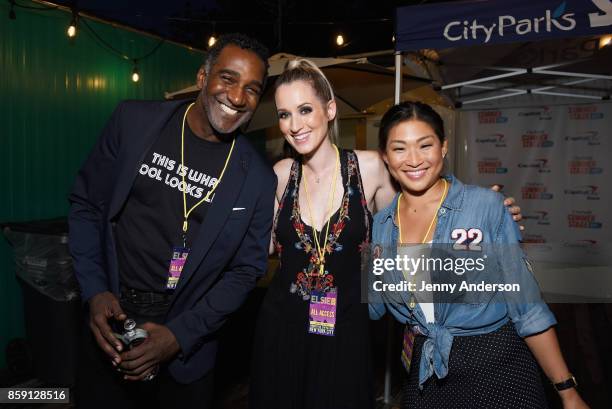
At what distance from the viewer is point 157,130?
6.08 ft

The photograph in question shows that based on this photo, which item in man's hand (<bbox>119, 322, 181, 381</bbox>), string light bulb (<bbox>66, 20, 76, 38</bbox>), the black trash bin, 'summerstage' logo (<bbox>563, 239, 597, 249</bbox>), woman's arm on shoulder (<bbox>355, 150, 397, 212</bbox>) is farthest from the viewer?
'summerstage' logo (<bbox>563, 239, 597, 249</bbox>)

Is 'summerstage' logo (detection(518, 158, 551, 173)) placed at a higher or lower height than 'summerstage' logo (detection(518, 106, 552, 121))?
lower

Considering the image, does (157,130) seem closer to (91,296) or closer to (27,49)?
(91,296)

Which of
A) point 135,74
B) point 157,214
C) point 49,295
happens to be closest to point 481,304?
point 157,214

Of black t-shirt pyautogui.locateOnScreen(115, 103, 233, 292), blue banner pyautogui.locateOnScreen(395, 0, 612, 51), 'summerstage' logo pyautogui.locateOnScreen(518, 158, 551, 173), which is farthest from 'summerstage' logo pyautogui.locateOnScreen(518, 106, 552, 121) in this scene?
black t-shirt pyautogui.locateOnScreen(115, 103, 233, 292)

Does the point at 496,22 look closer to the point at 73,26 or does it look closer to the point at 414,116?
the point at 414,116

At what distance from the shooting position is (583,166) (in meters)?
6.36

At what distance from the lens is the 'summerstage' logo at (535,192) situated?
6.53 m

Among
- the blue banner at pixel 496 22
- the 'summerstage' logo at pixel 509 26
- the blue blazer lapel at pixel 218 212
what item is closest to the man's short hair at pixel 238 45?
the blue blazer lapel at pixel 218 212

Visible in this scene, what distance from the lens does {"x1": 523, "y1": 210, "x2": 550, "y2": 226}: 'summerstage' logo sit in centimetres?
652

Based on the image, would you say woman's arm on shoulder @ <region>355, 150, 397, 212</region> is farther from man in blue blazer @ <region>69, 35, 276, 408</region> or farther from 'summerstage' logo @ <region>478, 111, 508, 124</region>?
'summerstage' logo @ <region>478, 111, 508, 124</region>

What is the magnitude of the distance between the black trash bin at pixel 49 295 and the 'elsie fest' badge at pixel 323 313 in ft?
7.89

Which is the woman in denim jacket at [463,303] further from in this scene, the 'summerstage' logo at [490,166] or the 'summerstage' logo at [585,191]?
the 'summerstage' logo at [585,191]

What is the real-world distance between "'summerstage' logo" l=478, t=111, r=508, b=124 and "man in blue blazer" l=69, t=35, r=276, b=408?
563 centimetres
